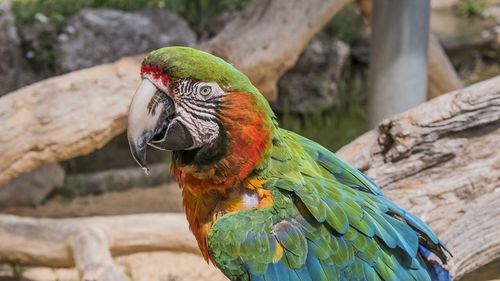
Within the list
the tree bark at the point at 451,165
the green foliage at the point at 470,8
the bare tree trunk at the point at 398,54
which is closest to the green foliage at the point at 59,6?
the bare tree trunk at the point at 398,54

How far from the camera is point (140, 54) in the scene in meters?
3.49

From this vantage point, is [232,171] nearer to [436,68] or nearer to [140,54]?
[140,54]

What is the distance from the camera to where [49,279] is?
10.2 ft

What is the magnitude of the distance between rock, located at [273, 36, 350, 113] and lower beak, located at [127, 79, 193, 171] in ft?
9.95

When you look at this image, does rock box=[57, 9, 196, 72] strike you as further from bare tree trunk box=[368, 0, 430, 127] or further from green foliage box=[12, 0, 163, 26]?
bare tree trunk box=[368, 0, 430, 127]

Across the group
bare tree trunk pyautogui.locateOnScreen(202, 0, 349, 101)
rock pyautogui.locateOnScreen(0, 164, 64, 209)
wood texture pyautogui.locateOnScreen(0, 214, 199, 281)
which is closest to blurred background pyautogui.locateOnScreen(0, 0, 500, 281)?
rock pyautogui.locateOnScreen(0, 164, 64, 209)

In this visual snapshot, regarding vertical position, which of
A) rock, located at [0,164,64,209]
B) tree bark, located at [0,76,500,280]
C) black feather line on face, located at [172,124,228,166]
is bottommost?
rock, located at [0,164,64,209]

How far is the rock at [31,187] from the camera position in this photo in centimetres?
380

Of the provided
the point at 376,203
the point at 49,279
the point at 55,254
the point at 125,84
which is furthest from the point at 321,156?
the point at 49,279

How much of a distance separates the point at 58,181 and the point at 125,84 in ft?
4.53

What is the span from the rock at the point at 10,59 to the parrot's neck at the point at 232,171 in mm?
2642

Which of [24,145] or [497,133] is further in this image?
[24,145]

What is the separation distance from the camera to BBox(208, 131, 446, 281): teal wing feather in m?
1.56

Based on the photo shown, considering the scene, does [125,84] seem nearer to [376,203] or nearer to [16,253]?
[16,253]
